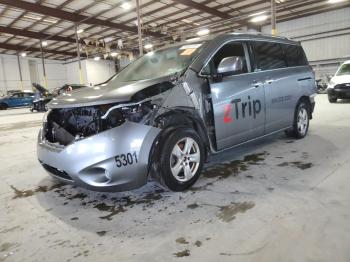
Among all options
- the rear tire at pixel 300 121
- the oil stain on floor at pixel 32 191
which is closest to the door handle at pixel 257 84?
the rear tire at pixel 300 121

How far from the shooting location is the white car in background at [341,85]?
9.33 metres

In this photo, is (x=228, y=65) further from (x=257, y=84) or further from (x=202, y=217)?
(x=202, y=217)

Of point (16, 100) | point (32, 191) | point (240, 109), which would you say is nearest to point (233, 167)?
point (240, 109)

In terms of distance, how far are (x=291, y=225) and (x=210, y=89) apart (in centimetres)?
154

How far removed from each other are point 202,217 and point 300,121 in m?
3.15

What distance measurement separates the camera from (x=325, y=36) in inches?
790

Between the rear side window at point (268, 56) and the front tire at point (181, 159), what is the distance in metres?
1.51

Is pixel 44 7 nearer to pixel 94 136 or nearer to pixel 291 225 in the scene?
pixel 94 136

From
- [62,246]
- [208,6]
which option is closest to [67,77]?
[208,6]

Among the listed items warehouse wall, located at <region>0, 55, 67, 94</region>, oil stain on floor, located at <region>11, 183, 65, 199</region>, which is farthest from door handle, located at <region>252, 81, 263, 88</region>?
warehouse wall, located at <region>0, 55, 67, 94</region>

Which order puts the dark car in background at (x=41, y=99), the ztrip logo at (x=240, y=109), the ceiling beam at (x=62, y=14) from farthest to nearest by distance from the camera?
the dark car in background at (x=41, y=99) < the ceiling beam at (x=62, y=14) < the ztrip logo at (x=240, y=109)

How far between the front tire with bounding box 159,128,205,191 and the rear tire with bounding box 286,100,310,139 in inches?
89.4

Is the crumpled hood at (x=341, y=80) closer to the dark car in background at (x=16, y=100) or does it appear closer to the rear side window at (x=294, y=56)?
the rear side window at (x=294, y=56)

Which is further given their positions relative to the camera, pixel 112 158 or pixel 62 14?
pixel 62 14
